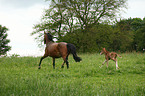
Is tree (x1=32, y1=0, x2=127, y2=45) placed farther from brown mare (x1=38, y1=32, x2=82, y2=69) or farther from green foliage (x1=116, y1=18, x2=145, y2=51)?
brown mare (x1=38, y1=32, x2=82, y2=69)

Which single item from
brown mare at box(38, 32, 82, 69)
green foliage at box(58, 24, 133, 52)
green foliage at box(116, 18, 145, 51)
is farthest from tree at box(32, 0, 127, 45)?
brown mare at box(38, 32, 82, 69)

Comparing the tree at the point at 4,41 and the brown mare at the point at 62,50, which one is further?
the tree at the point at 4,41

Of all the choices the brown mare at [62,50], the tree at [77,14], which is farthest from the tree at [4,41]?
the brown mare at [62,50]

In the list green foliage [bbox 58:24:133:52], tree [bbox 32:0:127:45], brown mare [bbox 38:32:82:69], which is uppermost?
tree [bbox 32:0:127:45]

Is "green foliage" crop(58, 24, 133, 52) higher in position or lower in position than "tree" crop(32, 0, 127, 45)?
lower

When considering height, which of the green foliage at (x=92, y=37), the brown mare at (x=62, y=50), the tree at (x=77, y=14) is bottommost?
the brown mare at (x=62, y=50)

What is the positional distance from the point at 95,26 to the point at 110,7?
18.0ft

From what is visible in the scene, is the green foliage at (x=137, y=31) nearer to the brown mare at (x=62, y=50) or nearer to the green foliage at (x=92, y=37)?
the green foliage at (x=92, y=37)

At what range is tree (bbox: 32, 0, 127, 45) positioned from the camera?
101 feet

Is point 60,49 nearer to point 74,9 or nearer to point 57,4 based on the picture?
point 74,9

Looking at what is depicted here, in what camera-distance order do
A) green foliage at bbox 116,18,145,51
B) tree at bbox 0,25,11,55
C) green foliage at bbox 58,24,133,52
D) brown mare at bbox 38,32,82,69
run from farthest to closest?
tree at bbox 0,25,11,55, green foliage at bbox 116,18,145,51, green foliage at bbox 58,24,133,52, brown mare at bbox 38,32,82,69

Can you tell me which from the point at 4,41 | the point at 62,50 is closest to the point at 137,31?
the point at 4,41

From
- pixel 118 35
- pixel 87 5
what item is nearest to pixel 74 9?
pixel 87 5

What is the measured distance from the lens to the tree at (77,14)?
101ft
